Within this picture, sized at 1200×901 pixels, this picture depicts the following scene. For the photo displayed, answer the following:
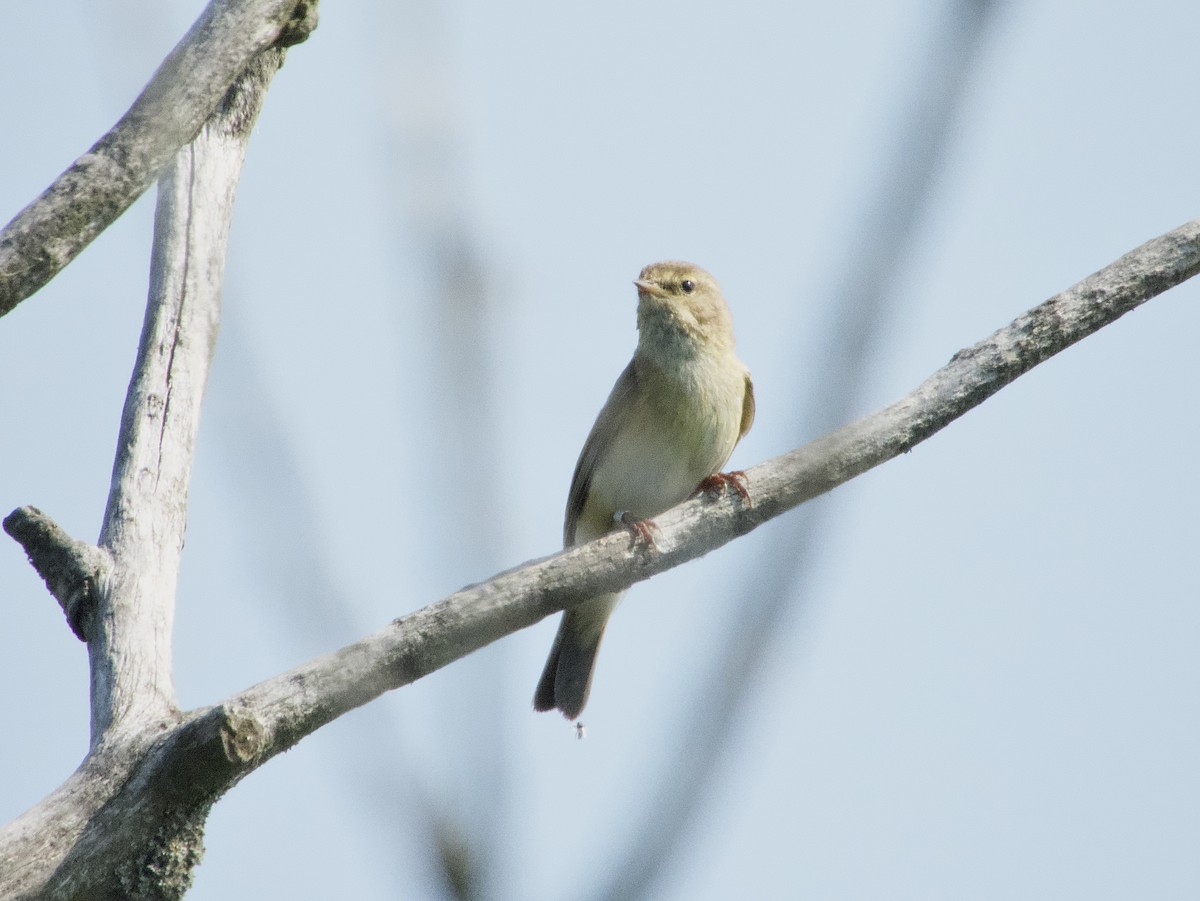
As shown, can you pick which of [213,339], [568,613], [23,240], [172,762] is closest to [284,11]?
[213,339]

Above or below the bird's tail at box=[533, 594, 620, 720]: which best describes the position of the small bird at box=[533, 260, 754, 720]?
above

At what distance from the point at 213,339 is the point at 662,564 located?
1831 mm

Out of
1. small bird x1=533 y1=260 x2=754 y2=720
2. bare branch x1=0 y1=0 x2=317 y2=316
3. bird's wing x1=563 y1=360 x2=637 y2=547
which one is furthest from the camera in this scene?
bird's wing x1=563 y1=360 x2=637 y2=547

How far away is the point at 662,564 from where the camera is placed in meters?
3.99

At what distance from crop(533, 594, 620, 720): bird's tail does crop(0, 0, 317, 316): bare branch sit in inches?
157

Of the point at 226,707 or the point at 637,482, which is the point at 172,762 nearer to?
the point at 226,707

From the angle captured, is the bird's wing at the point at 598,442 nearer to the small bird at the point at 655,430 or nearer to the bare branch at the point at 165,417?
the small bird at the point at 655,430

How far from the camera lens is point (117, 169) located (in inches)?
120

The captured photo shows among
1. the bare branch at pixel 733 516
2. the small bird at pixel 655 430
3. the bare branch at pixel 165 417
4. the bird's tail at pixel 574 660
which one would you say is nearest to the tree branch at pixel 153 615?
the bare branch at pixel 165 417

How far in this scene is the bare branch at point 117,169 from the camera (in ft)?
9.47

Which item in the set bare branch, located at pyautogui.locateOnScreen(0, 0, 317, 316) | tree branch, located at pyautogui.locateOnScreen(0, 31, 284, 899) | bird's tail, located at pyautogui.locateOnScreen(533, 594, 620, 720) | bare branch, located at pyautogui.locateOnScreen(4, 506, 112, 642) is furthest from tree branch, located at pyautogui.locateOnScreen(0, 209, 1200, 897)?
bird's tail, located at pyautogui.locateOnScreen(533, 594, 620, 720)

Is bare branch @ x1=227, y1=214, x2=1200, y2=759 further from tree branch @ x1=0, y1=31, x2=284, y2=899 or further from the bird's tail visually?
the bird's tail

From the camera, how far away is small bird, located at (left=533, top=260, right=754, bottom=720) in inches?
251

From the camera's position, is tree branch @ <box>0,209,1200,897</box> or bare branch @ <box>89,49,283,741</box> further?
bare branch @ <box>89,49,283,741</box>
